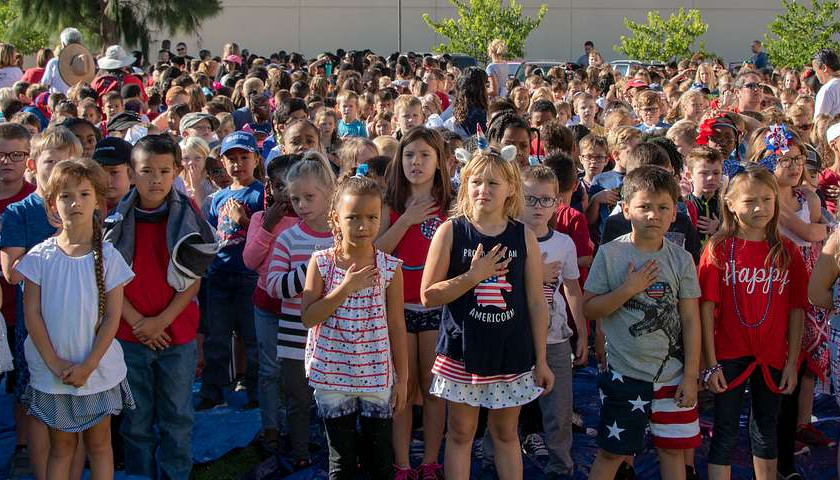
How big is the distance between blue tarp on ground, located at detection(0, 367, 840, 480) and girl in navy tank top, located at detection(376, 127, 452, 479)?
0.36 meters

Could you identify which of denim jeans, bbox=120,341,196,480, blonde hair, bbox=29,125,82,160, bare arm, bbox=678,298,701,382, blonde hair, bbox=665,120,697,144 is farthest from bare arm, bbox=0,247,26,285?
blonde hair, bbox=665,120,697,144

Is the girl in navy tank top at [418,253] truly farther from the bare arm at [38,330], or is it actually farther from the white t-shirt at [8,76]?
the white t-shirt at [8,76]

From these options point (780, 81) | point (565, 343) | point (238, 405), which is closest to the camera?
point (565, 343)

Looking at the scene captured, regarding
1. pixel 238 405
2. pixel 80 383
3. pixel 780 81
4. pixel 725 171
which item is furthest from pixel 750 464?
pixel 780 81

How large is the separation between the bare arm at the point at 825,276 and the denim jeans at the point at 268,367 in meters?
2.84

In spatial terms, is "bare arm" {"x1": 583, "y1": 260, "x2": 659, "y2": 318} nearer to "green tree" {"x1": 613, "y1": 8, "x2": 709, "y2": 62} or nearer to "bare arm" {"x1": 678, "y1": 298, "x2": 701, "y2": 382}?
"bare arm" {"x1": 678, "y1": 298, "x2": 701, "y2": 382}

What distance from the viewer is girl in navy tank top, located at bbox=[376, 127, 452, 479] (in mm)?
4926

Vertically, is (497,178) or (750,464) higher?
(497,178)

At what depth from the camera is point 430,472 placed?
16.2 ft

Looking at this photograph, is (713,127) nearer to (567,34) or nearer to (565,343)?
(565,343)

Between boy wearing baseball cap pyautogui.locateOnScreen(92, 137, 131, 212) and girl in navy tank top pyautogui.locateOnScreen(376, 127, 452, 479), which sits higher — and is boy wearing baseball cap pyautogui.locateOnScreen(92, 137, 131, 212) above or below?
above

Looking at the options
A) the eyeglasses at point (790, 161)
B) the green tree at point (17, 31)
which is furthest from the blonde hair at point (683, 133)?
the green tree at point (17, 31)

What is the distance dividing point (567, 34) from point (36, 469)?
40.2 m

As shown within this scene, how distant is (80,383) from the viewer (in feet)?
13.9
